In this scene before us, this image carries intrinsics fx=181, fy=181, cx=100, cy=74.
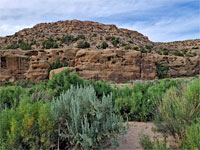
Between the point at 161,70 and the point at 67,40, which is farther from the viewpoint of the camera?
the point at 67,40

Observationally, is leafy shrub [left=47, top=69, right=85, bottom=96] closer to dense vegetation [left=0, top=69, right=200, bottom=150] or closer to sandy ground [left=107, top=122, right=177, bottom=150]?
sandy ground [left=107, top=122, right=177, bottom=150]

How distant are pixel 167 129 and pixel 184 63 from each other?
68.4ft

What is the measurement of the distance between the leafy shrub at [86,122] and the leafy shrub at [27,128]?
0.24 meters

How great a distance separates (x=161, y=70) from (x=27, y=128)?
67.7ft

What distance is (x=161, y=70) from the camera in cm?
2134

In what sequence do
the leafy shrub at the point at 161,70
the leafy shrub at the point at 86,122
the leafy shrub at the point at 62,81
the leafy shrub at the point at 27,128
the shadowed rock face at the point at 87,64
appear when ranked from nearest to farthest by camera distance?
the leafy shrub at the point at 27,128
the leafy shrub at the point at 86,122
the leafy shrub at the point at 62,81
the shadowed rock face at the point at 87,64
the leafy shrub at the point at 161,70

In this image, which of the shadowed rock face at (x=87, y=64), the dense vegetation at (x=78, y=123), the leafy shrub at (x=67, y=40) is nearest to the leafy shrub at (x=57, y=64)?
the shadowed rock face at (x=87, y=64)

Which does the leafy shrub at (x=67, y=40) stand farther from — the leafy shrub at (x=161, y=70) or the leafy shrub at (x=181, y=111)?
the leafy shrub at (x=181, y=111)

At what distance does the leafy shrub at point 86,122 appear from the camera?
270cm

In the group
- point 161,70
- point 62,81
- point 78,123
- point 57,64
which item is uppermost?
point 57,64

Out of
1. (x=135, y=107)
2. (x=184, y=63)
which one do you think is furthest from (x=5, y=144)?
(x=184, y=63)

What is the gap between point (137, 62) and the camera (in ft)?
65.2

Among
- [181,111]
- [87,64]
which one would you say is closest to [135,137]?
[181,111]

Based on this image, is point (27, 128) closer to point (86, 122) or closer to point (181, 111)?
point (86, 122)
